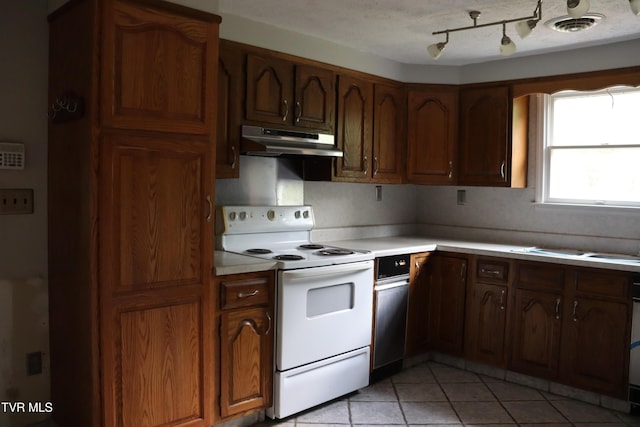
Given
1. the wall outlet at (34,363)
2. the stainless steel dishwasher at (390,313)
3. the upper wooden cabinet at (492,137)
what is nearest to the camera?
the wall outlet at (34,363)

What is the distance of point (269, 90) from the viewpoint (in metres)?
3.22

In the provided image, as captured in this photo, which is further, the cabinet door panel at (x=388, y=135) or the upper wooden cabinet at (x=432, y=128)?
the upper wooden cabinet at (x=432, y=128)

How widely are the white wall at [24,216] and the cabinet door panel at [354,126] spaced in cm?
184

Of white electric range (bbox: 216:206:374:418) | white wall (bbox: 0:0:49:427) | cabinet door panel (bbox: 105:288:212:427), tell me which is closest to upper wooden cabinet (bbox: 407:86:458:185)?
white electric range (bbox: 216:206:374:418)

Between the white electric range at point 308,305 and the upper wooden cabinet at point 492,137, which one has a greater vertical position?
the upper wooden cabinet at point 492,137

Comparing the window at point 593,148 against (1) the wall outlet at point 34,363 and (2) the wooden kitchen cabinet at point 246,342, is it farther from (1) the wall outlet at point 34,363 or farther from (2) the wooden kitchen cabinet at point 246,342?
(1) the wall outlet at point 34,363

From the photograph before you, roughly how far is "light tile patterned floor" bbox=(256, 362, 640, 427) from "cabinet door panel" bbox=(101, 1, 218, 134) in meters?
1.74

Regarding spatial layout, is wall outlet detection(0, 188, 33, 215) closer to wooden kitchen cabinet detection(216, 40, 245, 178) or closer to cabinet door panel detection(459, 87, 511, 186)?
wooden kitchen cabinet detection(216, 40, 245, 178)

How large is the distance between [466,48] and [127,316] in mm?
2821

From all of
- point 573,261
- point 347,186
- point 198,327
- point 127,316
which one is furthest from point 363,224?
point 127,316

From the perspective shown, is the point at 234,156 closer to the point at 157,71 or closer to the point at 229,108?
the point at 229,108

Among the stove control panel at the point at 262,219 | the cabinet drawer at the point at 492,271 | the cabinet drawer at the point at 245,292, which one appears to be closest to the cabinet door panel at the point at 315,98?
the stove control panel at the point at 262,219

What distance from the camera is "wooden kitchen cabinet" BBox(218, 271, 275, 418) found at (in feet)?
8.86

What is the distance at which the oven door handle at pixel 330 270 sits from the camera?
2877 millimetres
